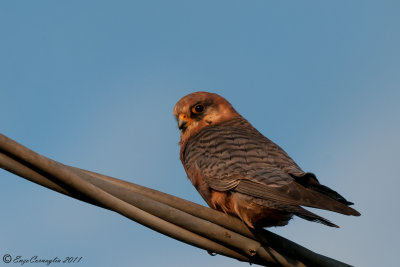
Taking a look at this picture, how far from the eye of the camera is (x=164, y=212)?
3.13 meters

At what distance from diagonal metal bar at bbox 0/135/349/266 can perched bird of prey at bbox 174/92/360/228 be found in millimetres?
210

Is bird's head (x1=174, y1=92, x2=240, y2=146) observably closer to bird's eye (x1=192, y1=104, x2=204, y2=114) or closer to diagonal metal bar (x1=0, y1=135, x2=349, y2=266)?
bird's eye (x1=192, y1=104, x2=204, y2=114)

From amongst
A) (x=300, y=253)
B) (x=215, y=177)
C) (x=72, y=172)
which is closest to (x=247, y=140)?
(x=215, y=177)

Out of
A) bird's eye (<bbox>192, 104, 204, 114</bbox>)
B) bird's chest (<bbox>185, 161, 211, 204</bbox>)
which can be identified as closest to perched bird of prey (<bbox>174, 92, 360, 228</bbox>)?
bird's chest (<bbox>185, 161, 211, 204</bbox>)

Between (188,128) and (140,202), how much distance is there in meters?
3.11

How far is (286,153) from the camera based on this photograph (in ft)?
16.8

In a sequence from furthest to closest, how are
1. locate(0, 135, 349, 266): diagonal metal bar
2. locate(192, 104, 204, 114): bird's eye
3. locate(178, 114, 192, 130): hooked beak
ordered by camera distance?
locate(192, 104, 204, 114): bird's eye → locate(178, 114, 192, 130): hooked beak → locate(0, 135, 349, 266): diagonal metal bar

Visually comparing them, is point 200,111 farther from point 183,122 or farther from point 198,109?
point 183,122

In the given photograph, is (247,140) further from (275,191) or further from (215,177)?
(275,191)

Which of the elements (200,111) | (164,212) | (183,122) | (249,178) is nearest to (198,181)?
(249,178)

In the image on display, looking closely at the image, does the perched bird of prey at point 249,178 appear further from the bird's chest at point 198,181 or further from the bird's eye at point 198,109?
the bird's eye at point 198,109

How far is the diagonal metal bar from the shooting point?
8.71ft

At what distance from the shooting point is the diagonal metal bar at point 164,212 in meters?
2.66

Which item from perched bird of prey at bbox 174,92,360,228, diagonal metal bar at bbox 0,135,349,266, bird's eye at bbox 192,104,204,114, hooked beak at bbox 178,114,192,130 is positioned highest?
bird's eye at bbox 192,104,204,114
